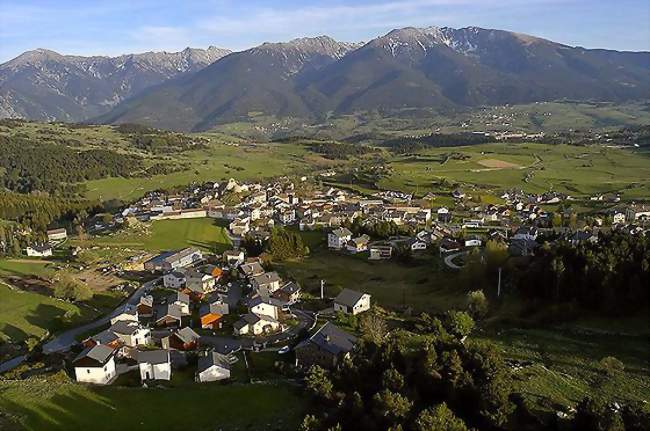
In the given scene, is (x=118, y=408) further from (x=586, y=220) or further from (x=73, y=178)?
(x=73, y=178)

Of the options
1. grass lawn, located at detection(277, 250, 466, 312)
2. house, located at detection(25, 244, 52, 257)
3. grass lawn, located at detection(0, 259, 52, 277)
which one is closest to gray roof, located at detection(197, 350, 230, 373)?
grass lawn, located at detection(277, 250, 466, 312)

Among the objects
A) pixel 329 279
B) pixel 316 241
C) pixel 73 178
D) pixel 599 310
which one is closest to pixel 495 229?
pixel 316 241

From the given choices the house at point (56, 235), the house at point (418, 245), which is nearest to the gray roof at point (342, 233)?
the house at point (418, 245)

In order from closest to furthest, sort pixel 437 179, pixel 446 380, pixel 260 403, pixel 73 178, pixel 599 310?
pixel 446 380
pixel 260 403
pixel 599 310
pixel 437 179
pixel 73 178

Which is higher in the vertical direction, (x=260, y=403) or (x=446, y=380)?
(x=446, y=380)

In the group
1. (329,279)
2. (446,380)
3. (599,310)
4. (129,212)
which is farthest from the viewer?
(129,212)

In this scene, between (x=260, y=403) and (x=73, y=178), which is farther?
(x=73, y=178)

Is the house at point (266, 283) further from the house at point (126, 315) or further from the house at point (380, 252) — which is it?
the house at point (380, 252)

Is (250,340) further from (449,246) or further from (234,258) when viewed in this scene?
(449,246)
